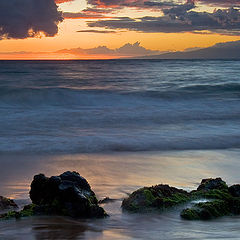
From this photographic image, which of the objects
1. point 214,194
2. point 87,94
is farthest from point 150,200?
point 87,94

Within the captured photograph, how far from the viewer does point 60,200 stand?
495 centimetres

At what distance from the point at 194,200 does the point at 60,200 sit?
172 centimetres

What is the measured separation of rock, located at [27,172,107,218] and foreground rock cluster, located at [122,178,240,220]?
572mm

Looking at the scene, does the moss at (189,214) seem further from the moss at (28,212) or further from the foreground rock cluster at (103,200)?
the moss at (28,212)

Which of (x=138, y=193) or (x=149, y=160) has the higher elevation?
(x=149, y=160)

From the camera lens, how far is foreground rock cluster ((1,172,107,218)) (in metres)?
4.84

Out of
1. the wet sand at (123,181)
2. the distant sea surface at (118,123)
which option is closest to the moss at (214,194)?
the wet sand at (123,181)

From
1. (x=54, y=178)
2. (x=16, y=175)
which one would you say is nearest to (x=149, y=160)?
(x=16, y=175)

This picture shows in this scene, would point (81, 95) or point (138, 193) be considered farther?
point (81, 95)

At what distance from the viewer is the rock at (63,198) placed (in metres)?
4.84

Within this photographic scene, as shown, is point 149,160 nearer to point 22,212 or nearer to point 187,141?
point 187,141

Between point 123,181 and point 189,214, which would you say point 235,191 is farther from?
point 123,181

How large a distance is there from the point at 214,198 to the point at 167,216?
2.41ft

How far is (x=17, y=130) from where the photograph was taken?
1416 centimetres
